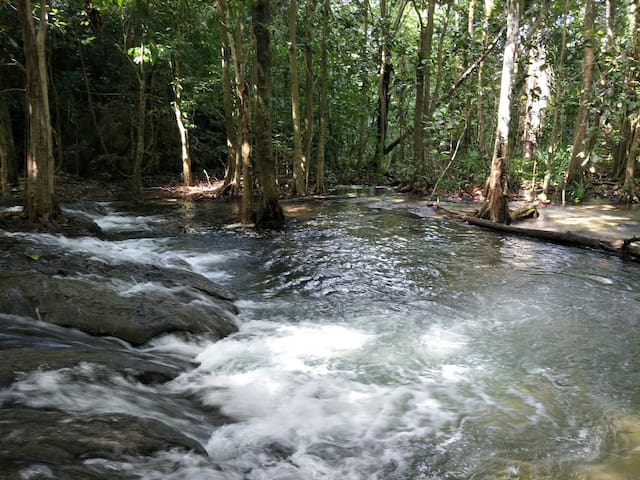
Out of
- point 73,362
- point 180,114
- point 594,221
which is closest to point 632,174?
point 594,221

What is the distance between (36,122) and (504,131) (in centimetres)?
1002

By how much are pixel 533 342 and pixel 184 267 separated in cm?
552

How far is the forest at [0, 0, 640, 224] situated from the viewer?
11844 millimetres

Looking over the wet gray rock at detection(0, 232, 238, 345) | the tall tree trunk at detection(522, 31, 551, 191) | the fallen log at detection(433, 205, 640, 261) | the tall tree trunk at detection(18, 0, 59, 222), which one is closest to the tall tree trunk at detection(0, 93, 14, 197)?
the tall tree trunk at detection(18, 0, 59, 222)

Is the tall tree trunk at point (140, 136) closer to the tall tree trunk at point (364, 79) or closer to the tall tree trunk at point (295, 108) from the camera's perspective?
the tall tree trunk at point (295, 108)

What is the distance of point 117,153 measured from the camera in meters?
20.9

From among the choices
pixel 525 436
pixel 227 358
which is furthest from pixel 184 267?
pixel 525 436

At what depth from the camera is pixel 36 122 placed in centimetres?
902

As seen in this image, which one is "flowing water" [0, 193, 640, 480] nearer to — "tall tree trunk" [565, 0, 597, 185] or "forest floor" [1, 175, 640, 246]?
"forest floor" [1, 175, 640, 246]

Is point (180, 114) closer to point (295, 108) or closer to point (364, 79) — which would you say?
point (295, 108)

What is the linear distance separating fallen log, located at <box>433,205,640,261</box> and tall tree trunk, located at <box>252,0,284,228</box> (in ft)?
16.9

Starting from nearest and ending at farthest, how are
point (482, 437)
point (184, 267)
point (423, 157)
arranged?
1. point (482, 437)
2. point (184, 267)
3. point (423, 157)

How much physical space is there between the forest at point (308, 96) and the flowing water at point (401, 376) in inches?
Result: 167

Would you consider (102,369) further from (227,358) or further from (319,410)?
(319,410)
